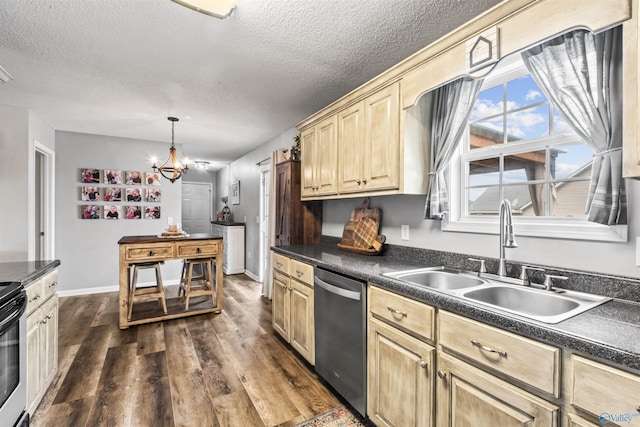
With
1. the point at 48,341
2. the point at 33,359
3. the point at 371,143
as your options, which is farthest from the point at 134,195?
the point at 371,143

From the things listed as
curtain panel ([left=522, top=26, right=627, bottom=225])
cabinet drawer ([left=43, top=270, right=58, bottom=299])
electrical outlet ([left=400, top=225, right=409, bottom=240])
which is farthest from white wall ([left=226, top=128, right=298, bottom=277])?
curtain panel ([left=522, top=26, right=627, bottom=225])

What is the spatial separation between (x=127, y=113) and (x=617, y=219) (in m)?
4.45

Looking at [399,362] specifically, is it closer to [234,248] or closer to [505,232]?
[505,232]

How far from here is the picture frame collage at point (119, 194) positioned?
15.3 feet

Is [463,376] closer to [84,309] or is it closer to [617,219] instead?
[617,219]

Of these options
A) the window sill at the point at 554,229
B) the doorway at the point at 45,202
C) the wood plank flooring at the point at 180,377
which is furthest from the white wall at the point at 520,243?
the doorway at the point at 45,202

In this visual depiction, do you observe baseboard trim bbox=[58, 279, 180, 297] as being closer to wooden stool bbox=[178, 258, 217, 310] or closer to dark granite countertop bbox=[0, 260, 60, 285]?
wooden stool bbox=[178, 258, 217, 310]

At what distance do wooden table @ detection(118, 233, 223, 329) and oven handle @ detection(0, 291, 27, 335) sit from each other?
5.88 feet

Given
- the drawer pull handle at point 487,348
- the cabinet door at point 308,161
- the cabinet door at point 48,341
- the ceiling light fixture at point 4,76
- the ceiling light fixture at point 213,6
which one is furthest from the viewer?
the cabinet door at point 308,161

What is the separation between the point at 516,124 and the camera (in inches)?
74.4

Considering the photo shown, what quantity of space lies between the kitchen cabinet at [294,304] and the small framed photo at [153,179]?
316cm

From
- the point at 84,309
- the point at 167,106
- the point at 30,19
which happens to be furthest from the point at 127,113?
the point at 84,309

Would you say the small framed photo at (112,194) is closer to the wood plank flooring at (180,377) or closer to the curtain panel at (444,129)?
the wood plank flooring at (180,377)

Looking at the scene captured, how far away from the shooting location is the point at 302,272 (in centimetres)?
254
